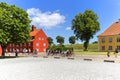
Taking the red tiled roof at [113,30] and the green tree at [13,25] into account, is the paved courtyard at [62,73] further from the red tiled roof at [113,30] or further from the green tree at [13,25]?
the red tiled roof at [113,30]

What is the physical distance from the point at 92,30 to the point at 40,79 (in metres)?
77.2

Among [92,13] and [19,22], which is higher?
[92,13]

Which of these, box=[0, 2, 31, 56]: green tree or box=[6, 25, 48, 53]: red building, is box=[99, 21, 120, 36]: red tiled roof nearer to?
box=[6, 25, 48, 53]: red building

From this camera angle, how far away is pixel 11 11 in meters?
62.4

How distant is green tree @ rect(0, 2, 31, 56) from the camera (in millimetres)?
58562

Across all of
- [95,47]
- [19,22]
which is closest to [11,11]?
[19,22]

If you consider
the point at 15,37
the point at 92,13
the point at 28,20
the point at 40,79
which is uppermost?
the point at 92,13

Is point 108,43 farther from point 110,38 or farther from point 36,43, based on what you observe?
point 36,43

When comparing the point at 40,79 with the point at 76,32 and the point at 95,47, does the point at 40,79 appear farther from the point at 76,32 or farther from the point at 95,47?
the point at 95,47

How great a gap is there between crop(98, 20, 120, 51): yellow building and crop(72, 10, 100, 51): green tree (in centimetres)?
368

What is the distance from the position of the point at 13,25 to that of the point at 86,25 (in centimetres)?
4064

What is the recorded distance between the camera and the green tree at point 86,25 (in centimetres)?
9562

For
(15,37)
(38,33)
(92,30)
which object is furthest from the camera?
(38,33)

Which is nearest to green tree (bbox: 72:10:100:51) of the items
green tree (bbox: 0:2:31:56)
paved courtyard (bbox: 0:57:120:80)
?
green tree (bbox: 0:2:31:56)
